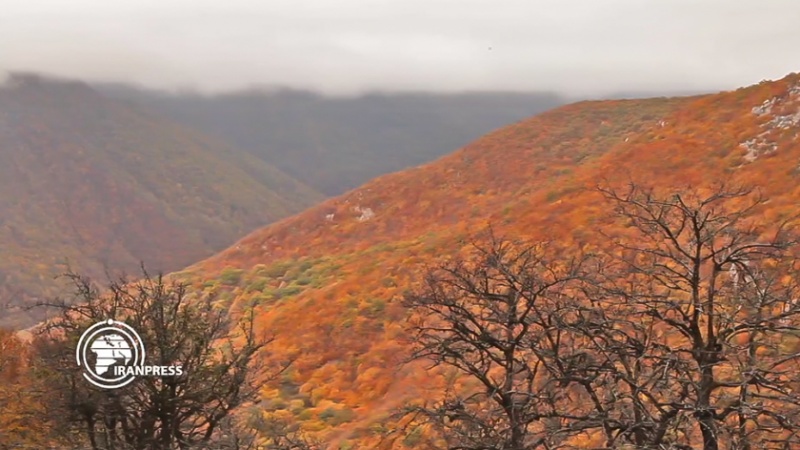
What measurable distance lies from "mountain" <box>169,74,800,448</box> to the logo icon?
12801mm

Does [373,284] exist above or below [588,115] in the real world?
below

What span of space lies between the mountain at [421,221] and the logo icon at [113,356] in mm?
12801

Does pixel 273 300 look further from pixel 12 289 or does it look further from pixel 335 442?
pixel 12 289

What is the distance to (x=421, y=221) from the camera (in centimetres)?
6044

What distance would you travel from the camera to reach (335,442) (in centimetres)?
2795

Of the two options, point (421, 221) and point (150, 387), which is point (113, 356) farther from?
point (421, 221)

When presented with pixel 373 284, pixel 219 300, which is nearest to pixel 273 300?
pixel 219 300

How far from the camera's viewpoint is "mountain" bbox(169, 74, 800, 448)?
108 feet

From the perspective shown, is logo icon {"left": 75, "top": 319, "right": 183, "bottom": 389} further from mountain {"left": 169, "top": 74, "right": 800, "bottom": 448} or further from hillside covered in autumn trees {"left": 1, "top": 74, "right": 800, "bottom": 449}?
mountain {"left": 169, "top": 74, "right": 800, "bottom": 448}

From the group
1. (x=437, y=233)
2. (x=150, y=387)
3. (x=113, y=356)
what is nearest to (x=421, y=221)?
(x=437, y=233)

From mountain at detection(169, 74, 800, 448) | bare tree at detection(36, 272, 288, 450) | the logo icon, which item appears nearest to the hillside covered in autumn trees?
mountain at detection(169, 74, 800, 448)

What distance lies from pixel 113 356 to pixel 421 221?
45.1 m

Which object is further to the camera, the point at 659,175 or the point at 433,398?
the point at 659,175

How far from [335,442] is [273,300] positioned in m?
21.3
